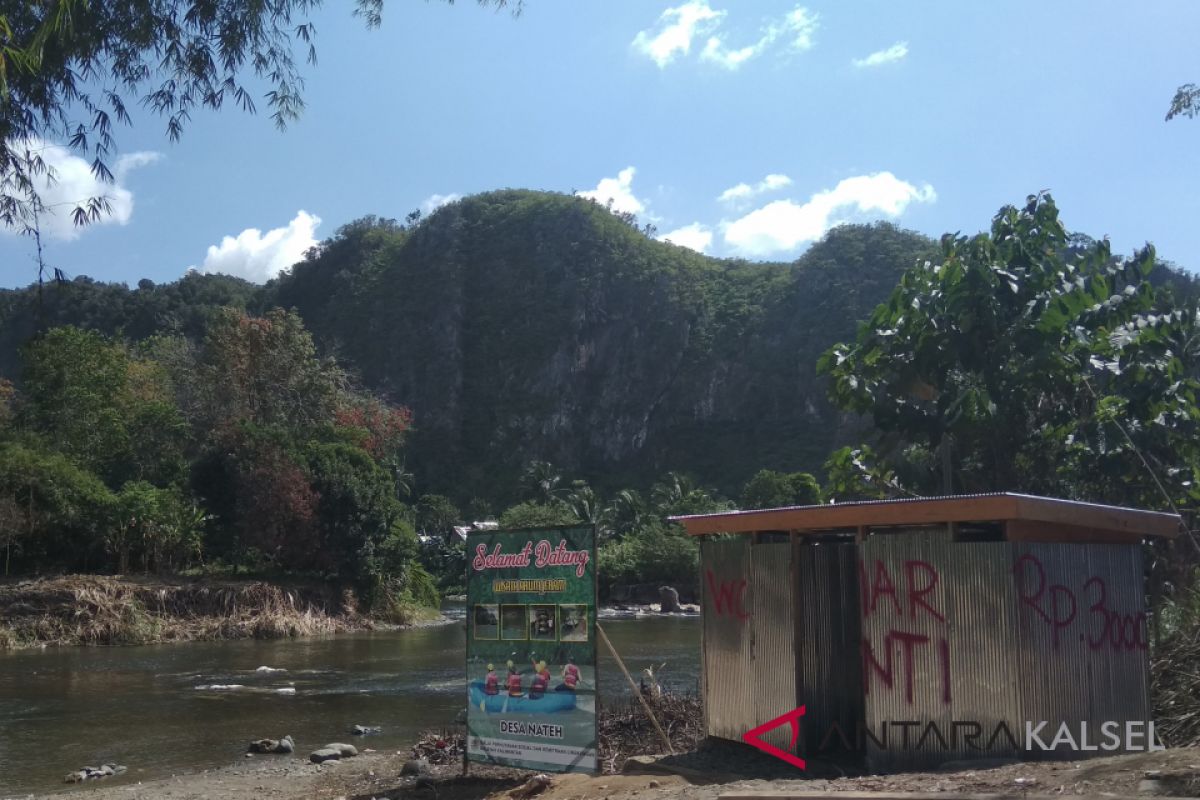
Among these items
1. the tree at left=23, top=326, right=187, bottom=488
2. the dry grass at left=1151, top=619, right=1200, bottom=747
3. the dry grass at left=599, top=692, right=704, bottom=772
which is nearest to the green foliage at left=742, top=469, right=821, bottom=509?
the tree at left=23, top=326, right=187, bottom=488

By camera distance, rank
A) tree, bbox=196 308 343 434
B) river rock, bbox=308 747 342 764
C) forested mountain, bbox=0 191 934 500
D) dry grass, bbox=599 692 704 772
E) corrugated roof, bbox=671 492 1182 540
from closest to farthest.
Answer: corrugated roof, bbox=671 492 1182 540 < dry grass, bbox=599 692 704 772 < river rock, bbox=308 747 342 764 < tree, bbox=196 308 343 434 < forested mountain, bbox=0 191 934 500

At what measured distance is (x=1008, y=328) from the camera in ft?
40.1

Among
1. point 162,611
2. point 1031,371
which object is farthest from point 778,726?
point 162,611

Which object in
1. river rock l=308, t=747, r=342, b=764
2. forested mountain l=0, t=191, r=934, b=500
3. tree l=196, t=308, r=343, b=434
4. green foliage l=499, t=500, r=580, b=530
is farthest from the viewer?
forested mountain l=0, t=191, r=934, b=500

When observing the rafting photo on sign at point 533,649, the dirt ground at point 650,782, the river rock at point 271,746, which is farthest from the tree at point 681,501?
the rafting photo on sign at point 533,649

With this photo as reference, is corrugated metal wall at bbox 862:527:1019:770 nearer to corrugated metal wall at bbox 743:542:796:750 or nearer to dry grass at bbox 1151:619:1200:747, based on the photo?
corrugated metal wall at bbox 743:542:796:750

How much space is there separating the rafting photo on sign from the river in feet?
17.9

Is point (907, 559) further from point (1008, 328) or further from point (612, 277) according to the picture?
point (612, 277)

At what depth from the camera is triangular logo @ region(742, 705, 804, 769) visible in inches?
364

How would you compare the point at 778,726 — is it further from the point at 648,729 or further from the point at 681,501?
the point at 681,501

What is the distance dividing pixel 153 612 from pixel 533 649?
33144 millimetres

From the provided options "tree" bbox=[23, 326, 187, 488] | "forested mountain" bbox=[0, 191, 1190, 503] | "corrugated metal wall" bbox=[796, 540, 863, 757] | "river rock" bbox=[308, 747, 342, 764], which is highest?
"forested mountain" bbox=[0, 191, 1190, 503]

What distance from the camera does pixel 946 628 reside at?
8.42 m

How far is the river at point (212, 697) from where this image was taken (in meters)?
15.1
